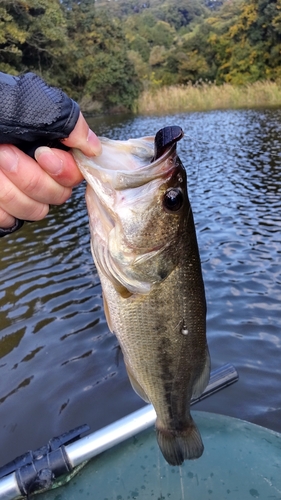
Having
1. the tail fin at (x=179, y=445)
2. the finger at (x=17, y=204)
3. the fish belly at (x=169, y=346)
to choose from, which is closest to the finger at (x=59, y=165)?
the finger at (x=17, y=204)

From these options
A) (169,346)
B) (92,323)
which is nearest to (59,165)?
(169,346)

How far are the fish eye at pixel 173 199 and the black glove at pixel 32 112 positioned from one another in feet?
1.41

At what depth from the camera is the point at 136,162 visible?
1.66 metres

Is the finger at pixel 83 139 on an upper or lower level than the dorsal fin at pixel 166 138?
upper

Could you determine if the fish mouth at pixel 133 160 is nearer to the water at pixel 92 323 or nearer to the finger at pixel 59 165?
the finger at pixel 59 165

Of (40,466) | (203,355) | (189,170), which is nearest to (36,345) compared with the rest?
(40,466)

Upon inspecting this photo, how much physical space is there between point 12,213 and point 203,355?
1017 millimetres

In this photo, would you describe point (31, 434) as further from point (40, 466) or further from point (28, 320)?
point (28, 320)

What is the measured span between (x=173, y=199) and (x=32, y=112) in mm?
593

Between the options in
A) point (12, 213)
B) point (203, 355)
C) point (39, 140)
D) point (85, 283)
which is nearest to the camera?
point (39, 140)

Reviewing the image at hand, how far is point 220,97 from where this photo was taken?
30.6 m

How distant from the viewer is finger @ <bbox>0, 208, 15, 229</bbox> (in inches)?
62.9

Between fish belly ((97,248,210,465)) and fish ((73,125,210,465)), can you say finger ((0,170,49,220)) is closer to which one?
fish ((73,125,210,465))

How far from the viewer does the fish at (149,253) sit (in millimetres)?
1606
